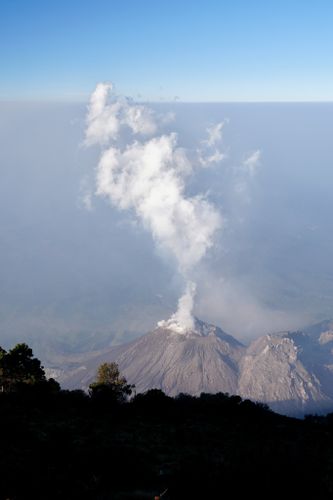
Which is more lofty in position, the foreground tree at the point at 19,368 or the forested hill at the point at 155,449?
the foreground tree at the point at 19,368

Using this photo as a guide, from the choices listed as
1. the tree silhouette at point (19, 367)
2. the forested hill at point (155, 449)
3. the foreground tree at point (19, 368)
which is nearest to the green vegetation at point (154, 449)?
the forested hill at point (155, 449)

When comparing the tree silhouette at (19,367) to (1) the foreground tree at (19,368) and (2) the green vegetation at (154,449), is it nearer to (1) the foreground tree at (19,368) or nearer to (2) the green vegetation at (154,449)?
(1) the foreground tree at (19,368)

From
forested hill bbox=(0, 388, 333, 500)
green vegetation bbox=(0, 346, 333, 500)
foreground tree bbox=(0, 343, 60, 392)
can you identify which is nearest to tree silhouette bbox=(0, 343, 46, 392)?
foreground tree bbox=(0, 343, 60, 392)

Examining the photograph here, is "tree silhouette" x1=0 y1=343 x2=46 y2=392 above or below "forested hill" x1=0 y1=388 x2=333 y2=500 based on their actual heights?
above

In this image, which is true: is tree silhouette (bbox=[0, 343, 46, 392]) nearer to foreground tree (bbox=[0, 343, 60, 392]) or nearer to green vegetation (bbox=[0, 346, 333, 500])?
foreground tree (bbox=[0, 343, 60, 392])

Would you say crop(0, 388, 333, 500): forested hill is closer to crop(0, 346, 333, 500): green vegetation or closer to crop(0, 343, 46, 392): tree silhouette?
crop(0, 346, 333, 500): green vegetation

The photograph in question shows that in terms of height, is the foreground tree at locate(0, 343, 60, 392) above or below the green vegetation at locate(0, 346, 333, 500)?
above

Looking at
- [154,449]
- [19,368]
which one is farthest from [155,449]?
[19,368]

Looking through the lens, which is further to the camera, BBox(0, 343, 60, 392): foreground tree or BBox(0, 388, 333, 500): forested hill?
BBox(0, 343, 60, 392): foreground tree

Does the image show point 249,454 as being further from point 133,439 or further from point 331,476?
point 133,439
